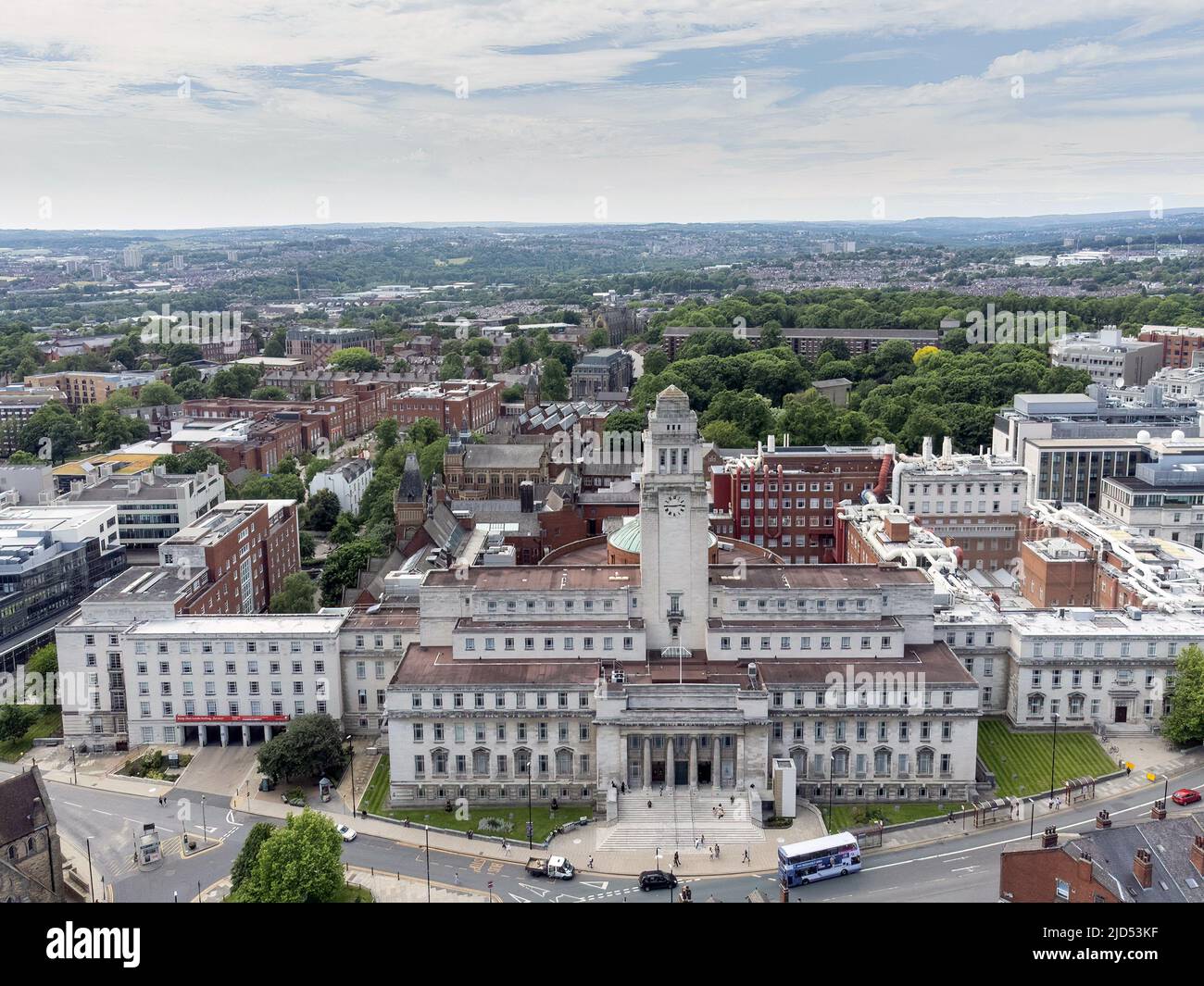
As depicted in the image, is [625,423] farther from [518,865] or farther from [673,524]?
[518,865]

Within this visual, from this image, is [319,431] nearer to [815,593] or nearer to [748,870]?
[815,593]

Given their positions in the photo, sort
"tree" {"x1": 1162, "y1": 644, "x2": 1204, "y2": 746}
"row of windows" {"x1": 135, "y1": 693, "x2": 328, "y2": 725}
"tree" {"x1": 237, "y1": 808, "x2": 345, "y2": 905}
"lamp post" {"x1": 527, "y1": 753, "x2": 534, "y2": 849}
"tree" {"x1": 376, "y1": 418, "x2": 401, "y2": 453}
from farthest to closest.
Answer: "tree" {"x1": 376, "y1": 418, "x2": 401, "y2": 453}
"row of windows" {"x1": 135, "y1": 693, "x2": 328, "y2": 725}
"tree" {"x1": 1162, "y1": 644, "x2": 1204, "y2": 746}
"lamp post" {"x1": 527, "y1": 753, "x2": 534, "y2": 849}
"tree" {"x1": 237, "y1": 808, "x2": 345, "y2": 905}

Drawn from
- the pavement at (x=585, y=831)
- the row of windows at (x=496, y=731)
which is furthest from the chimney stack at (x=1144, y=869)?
the row of windows at (x=496, y=731)

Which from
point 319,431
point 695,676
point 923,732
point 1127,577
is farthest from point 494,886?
point 319,431

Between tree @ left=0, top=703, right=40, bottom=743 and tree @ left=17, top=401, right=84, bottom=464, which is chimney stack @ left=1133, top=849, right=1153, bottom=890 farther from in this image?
tree @ left=17, top=401, right=84, bottom=464

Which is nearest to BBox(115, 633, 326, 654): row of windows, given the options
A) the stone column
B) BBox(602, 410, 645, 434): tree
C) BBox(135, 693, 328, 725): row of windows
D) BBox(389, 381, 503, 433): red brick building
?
BBox(135, 693, 328, 725): row of windows

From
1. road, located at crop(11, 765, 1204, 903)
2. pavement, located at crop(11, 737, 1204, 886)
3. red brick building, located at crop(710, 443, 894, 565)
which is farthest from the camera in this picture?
red brick building, located at crop(710, 443, 894, 565)

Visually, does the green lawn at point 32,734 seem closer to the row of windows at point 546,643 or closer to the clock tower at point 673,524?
the row of windows at point 546,643
